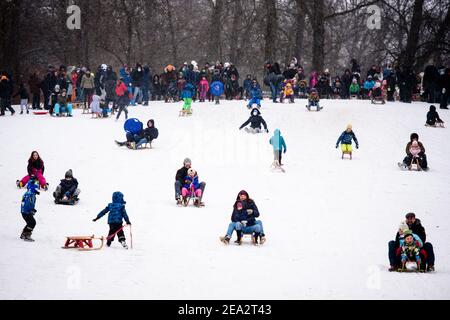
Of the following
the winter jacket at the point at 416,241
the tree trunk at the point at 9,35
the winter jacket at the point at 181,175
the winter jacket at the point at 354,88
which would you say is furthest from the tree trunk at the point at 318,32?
the winter jacket at the point at 416,241

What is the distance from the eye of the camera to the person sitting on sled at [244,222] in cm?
1567

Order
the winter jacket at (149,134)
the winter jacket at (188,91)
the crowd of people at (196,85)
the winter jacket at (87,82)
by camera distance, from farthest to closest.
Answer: the winter jacket at (87,82)
the crowd of people at (196,85)
the winter jacket at (188,91)
the winter jacket at (149,134)

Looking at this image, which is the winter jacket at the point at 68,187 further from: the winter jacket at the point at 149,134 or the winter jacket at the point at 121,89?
the winter jacket at the point at 121,89

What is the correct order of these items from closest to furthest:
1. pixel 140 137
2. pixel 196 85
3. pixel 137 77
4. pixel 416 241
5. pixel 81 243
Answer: pixel 416 241, pixel 81 243, pixel 140 137, pixel 137 77, pixel 196 85

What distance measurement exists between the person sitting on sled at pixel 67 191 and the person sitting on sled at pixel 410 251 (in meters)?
8.22

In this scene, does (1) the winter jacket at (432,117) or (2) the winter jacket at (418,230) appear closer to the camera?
(2) the winter jacket at (418,230)

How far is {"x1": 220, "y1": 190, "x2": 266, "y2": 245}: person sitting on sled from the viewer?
15.7 meters

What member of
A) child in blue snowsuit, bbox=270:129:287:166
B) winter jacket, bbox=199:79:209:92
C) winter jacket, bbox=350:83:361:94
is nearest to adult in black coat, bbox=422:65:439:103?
winter jacket, bbox=350:83:361:94

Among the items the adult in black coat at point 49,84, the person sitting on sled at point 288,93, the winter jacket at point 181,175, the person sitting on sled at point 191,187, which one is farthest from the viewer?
the person sitting on sled at point 288,93

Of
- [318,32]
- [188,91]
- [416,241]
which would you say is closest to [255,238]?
[416,241]

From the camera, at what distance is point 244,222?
619 inches

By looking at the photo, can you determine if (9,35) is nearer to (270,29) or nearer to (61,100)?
(61,100)

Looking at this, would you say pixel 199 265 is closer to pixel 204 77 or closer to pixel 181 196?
pixel 181 196

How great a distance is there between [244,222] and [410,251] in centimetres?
323
